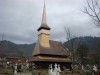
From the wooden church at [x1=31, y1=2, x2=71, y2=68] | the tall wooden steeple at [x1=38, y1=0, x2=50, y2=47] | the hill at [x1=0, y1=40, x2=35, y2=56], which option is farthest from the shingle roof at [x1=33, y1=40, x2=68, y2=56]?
the hill at [x1=0, y1=40, x2=35, y2=56]

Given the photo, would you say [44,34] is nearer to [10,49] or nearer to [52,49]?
[52,49]

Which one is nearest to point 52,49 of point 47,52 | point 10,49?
point 47,52

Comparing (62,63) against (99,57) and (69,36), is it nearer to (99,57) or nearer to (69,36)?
(69,36)

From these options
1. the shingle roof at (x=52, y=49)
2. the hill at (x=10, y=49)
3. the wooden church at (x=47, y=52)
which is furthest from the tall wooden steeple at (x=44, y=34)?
the hill at (x=10, y=49)

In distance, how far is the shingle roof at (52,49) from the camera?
1846 inches

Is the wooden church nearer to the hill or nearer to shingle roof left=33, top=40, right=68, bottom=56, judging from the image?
shingle roof left=33, top=40, right=68, bottom=56

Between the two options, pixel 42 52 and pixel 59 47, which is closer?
pixel 42 52

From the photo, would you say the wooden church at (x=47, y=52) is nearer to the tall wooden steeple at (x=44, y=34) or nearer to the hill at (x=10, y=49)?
the tall wooden steeple at (x=44, y=34)

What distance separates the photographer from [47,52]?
154 ft

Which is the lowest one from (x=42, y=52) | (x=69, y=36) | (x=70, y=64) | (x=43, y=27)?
(x=70, y=64)

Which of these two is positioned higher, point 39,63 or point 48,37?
point 48,37

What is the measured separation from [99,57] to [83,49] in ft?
30.7

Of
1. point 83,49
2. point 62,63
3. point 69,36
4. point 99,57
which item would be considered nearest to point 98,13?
point 69,36

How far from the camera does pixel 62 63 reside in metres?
47.8
